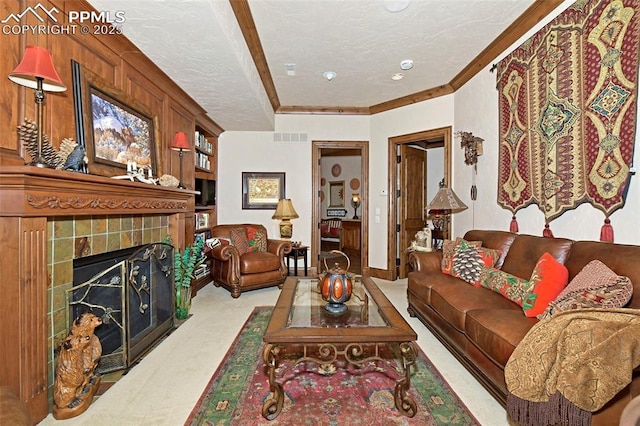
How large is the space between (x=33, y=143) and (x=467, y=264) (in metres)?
3.33

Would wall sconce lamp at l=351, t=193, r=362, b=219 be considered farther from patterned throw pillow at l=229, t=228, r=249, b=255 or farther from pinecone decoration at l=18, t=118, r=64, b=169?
pinecone decoration at l=18, t=118, r=64, b=169

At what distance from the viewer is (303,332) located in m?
1.69

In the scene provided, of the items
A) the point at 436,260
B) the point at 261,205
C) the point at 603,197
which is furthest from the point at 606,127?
the point at 261,205

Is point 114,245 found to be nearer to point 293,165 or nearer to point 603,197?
point 293,165

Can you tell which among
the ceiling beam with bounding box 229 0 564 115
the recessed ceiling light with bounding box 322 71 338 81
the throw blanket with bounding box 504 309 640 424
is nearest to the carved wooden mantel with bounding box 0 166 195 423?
the ceiling beam with bounding box 229 0 564 115

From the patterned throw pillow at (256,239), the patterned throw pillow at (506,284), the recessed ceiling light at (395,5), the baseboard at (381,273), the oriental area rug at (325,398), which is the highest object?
the recessed ceiling light at (395,5)

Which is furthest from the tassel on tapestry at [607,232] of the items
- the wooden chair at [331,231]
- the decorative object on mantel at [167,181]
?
the wooden chair at [331,231]

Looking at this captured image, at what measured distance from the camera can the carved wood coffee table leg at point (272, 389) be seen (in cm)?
166

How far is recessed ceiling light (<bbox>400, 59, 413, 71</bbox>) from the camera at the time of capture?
354cm

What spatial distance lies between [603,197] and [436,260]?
1.49 metres

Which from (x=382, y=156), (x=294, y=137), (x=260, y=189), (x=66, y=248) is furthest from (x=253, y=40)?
(x=382, y=156)

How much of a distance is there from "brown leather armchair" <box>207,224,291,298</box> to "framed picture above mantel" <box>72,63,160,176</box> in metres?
1.56

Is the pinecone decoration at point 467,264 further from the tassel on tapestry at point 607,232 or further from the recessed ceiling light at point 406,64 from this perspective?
the recessed ceiling light at point 406,64

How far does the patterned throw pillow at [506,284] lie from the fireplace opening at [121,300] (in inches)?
112
